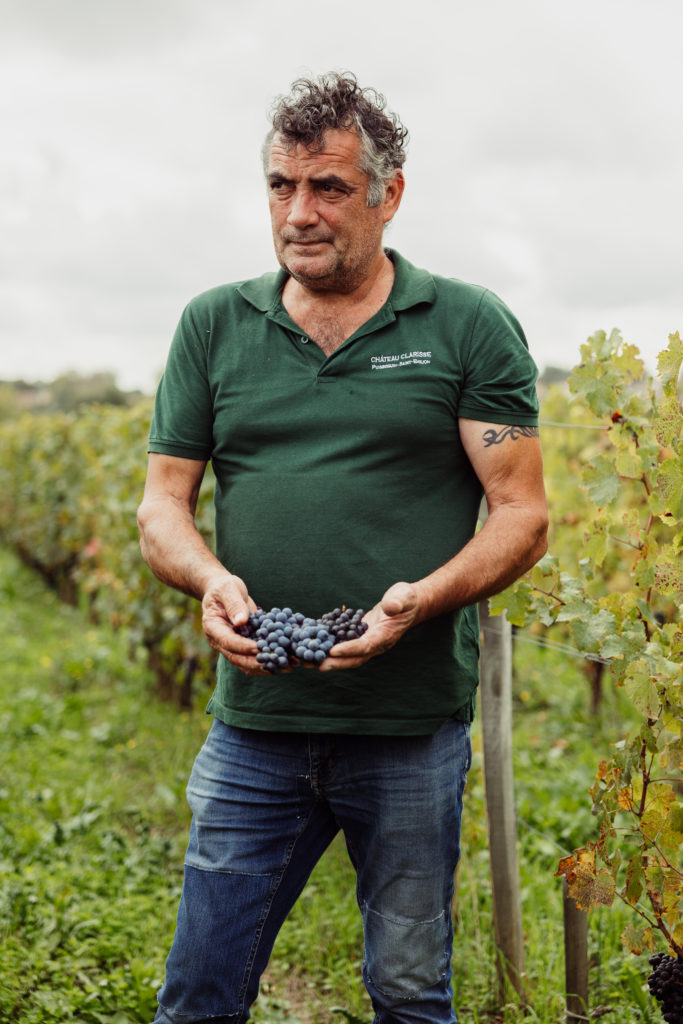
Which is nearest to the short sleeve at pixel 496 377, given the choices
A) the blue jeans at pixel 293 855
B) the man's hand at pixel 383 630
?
the man's hand at pixel 383 630

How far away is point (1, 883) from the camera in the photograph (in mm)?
3787

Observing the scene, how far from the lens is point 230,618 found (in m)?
2.20

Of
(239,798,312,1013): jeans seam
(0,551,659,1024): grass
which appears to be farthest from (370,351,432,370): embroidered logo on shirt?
(0,551,659,1024): grass

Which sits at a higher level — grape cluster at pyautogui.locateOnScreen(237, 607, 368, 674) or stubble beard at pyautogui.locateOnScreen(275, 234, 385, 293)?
stubble beard at pyautogui.locateOnScreen(275, 234, 385, 293)

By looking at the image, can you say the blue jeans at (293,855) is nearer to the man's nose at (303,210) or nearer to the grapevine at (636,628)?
the grapevine at (636,628)

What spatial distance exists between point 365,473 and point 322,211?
610mm

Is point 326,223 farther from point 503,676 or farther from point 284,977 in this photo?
point 284,977

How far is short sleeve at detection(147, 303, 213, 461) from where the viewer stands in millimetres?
2463

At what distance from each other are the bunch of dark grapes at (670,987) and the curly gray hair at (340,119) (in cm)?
185

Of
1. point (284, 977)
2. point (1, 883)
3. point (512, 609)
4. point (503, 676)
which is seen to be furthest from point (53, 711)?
point (512, 609)

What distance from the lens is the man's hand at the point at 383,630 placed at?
81.1 inches

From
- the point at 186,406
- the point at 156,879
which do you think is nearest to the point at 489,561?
the point at 186,406

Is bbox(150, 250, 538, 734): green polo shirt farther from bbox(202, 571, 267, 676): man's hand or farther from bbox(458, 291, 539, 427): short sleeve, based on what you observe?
bbox(202, 571, 267, 676): man's hand

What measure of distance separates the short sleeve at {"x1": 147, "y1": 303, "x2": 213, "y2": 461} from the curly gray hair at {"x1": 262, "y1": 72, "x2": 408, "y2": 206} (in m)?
0.50
